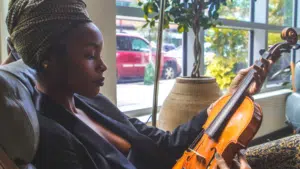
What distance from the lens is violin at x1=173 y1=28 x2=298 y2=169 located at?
3.05 feet

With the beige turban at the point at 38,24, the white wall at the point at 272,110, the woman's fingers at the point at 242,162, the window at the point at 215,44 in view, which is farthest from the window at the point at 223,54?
the beige turban at the point at 38,24

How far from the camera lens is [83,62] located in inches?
36.3

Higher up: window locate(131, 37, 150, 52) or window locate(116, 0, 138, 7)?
window locate(116, 0, 138, 7)

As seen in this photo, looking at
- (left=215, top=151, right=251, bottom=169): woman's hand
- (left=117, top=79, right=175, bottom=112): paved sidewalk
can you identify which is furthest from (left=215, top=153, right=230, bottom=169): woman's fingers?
(left=117, top=79, right=175, bottom=112): paved sidewalk

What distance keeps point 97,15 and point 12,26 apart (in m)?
0.83

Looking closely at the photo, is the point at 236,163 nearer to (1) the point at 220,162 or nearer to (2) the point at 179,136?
(1) the point at 220,162

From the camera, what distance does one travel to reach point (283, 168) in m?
1.19

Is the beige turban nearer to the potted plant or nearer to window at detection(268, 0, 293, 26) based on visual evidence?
the potted plant

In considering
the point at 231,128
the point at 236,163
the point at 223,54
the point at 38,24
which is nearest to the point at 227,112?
the point at 231,128

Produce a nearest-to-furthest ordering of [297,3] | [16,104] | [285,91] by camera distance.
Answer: [16,104], [285,91], [297,3]

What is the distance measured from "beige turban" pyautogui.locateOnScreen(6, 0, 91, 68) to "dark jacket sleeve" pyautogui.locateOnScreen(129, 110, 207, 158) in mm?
591

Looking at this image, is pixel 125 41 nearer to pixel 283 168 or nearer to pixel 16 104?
pixel 283 168

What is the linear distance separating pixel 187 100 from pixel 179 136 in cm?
58

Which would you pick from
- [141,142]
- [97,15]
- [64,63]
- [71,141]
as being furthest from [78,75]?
[97,15]
